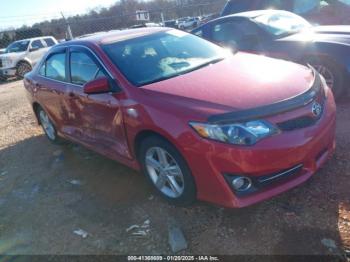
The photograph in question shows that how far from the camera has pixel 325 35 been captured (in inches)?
225

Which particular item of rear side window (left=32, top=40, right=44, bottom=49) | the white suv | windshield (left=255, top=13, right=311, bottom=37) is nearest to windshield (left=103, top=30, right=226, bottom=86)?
windshield (left=255, top=13, right=311, bottom=37)

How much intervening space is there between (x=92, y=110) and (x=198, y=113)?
1603mm

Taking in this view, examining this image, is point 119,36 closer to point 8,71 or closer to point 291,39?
point 291,39

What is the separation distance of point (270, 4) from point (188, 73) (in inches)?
253

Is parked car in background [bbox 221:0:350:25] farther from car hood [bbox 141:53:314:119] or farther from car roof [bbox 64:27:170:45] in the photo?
car hood [bbox 141:53:314:119]

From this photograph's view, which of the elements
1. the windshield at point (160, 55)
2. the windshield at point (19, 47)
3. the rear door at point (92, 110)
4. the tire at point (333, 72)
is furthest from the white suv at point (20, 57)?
the tire at point (333, 72)

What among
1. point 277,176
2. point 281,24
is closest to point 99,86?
point 277,176

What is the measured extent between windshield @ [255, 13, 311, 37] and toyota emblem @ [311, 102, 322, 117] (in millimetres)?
3189

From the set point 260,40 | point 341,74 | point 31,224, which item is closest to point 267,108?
point 31,224

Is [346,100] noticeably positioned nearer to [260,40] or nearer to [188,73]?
[260,40]

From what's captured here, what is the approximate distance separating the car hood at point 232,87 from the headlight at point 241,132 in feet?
0.45

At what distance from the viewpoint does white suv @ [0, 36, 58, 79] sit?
15414 millimetres

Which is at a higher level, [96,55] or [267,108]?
[96,55]

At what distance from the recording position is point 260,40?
6.17m
